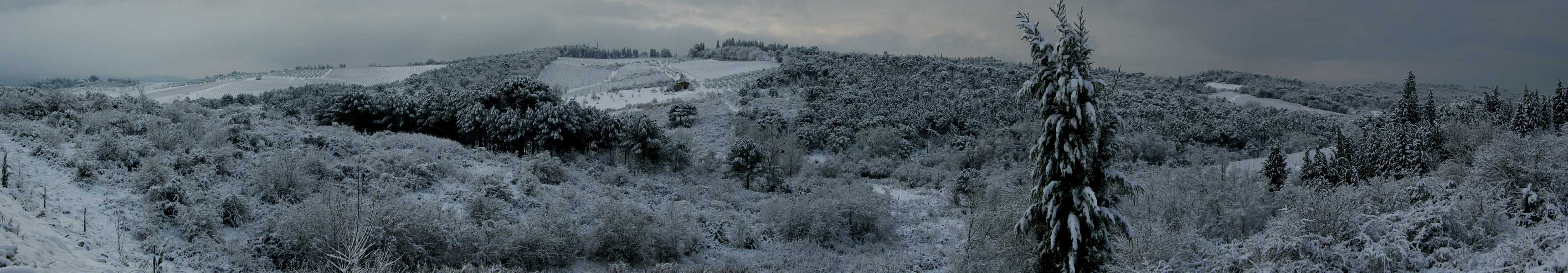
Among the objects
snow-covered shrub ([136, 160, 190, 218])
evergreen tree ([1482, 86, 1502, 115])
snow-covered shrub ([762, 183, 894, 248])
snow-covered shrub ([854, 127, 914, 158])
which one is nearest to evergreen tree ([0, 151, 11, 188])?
snow-covered shrub ([136, 160, 190, 218])

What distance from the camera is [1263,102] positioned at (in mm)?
95062

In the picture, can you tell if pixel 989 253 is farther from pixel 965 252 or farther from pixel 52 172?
pixel 52 172

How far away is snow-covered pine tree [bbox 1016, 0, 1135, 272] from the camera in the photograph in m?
13.1

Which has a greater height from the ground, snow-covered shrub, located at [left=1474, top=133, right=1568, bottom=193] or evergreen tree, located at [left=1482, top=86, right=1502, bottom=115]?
evergreen tree, located at [left=1482, top=86, right=1502, bottom=115]

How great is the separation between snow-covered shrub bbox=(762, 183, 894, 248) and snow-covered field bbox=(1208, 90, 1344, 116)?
76716 mm

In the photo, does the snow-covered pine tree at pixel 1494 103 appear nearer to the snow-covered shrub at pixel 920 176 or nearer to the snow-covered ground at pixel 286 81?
the snow-covered shrub at pixel 920 176

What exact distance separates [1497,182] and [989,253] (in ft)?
51.3

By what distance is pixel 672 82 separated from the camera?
93812 millimetres

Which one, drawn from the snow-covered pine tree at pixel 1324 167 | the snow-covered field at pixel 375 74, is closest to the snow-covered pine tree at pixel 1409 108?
the snow-covered pine tree at pixel 1324 167

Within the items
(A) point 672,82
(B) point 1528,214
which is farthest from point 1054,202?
(A) point 672,82

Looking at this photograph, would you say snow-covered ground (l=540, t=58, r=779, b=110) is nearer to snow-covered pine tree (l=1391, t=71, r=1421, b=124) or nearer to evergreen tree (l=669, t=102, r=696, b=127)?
evergreen tree (l=669, t=102, r=696, b=127)

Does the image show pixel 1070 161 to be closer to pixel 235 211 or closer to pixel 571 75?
pixel 235 211

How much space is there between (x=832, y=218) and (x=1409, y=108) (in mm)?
55692

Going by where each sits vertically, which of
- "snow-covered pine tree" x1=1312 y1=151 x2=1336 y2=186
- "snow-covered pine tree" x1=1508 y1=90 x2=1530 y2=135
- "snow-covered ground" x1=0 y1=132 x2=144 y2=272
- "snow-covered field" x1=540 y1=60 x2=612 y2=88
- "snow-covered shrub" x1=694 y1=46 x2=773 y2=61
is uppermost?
"snow-covered shrub" x1=694 y1=46 x2=773 y2=61
